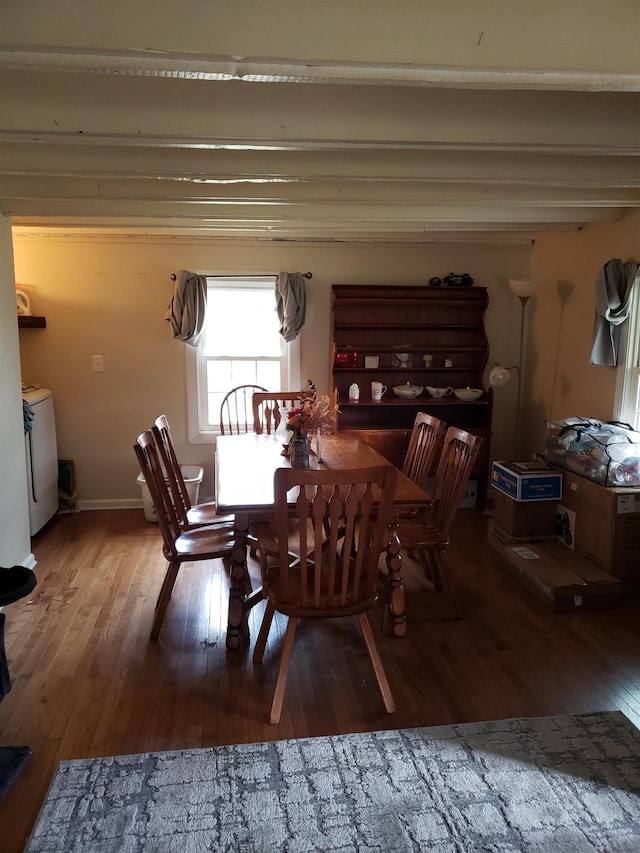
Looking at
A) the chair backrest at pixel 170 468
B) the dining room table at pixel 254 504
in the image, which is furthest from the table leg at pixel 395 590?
the chair backrest at pixel 170 468

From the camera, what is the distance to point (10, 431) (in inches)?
130

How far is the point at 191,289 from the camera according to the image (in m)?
4.55

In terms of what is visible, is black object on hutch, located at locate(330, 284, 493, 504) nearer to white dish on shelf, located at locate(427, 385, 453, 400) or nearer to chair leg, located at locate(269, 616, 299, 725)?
white dish on shelf, located at locate(427, 385, 453, 400)

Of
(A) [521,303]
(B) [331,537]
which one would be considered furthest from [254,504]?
(A) [521,303]

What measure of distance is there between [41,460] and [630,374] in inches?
157

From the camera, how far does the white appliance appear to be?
13.0 feet

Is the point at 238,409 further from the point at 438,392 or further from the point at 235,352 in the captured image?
the point at 438,392

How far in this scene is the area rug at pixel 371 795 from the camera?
1715 millimetres

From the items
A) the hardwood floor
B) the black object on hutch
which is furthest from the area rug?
the black object on hutch

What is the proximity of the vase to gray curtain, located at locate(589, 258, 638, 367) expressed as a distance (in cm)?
202

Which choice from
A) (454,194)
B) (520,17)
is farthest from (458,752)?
(454,194)

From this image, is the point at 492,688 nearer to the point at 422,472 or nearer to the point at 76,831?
the point at 422,472

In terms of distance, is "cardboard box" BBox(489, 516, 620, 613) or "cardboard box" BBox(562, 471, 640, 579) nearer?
"cardboard box" BBox(489, 516, 620, 613)

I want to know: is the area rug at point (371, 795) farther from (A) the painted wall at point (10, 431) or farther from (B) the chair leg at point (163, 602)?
(A) the painted wall at point (10, 431)
